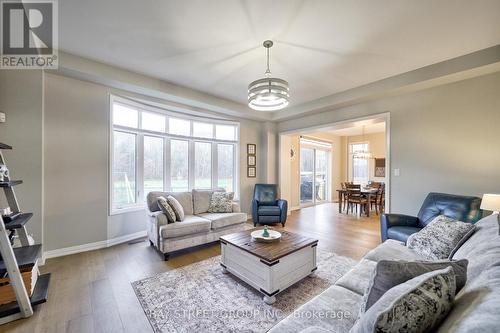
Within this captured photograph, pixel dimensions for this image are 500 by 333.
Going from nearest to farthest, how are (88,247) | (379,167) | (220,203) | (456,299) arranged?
(456,299) < (88,247) < (220,203) < (379,167)

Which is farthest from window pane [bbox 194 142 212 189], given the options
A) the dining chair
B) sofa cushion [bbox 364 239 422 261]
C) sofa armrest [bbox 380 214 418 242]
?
the dining chair

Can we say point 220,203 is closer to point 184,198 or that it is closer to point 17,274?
point 184,198

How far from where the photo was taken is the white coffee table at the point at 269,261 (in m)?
2.08

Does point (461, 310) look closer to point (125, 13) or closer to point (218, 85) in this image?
point (125, 13)

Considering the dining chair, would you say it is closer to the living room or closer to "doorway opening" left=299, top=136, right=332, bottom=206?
→ the living room

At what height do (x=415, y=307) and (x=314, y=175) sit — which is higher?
(x=314, y=175)

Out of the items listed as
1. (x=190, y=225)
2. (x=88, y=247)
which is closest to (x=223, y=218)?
(x=190, y=225)

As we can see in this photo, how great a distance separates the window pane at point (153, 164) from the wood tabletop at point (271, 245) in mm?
2429

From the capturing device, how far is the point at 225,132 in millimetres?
5578

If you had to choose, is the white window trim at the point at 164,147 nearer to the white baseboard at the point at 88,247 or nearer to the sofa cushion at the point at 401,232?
the white baseboard at the point at 88,247

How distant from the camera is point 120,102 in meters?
3.75

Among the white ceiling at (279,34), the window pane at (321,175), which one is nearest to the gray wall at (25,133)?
the white ceiling at (279,34)

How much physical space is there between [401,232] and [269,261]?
1967 mm

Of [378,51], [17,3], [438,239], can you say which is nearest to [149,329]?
[438,239]
